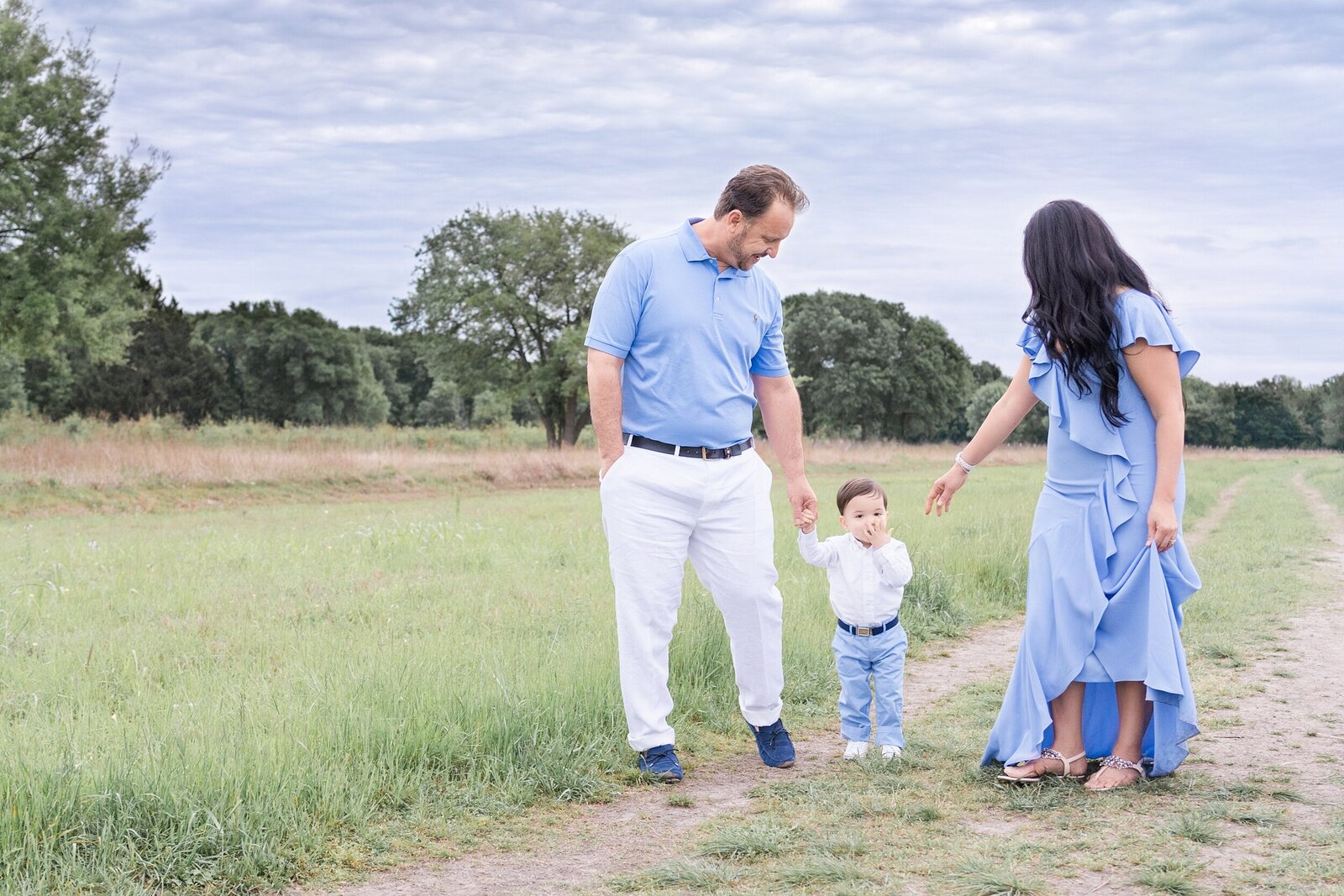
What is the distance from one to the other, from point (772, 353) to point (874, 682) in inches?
61.0

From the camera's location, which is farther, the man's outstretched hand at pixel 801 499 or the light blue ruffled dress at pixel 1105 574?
the man's outstretched hand at pixel 801 499

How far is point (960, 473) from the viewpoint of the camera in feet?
16.8

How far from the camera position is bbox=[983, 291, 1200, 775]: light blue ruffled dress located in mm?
4488

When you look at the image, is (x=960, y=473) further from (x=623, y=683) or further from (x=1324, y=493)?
→ (x=1324, y=493)

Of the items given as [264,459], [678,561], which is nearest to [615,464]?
[678,561]

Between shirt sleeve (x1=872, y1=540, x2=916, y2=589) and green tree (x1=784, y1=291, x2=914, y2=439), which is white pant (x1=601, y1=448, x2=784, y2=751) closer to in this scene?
shirt sleeve (x1=872, y1=540, x2=916, y2=589)

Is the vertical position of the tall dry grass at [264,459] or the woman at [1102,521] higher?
the woman at [1102,521]

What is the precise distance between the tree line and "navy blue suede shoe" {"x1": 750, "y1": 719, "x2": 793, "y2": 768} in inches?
1096

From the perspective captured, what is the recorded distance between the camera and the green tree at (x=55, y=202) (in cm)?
2806

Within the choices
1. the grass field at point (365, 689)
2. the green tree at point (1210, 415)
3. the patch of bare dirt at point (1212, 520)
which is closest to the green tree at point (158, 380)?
the patch of bare dirt at point (1212, 520)

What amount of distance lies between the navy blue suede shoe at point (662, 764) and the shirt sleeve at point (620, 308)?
1693 millimetres

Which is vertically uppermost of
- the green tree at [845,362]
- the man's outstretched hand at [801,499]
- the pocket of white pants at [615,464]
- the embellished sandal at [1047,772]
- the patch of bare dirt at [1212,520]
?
the green tree at [845,362]

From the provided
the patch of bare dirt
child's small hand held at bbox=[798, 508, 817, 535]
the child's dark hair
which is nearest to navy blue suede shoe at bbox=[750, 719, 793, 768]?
child's small hand held at bbox=[798, 508, 817, 535]

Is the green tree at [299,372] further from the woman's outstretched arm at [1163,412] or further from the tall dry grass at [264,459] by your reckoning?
the woman's outstretched arm at [1163,412]
